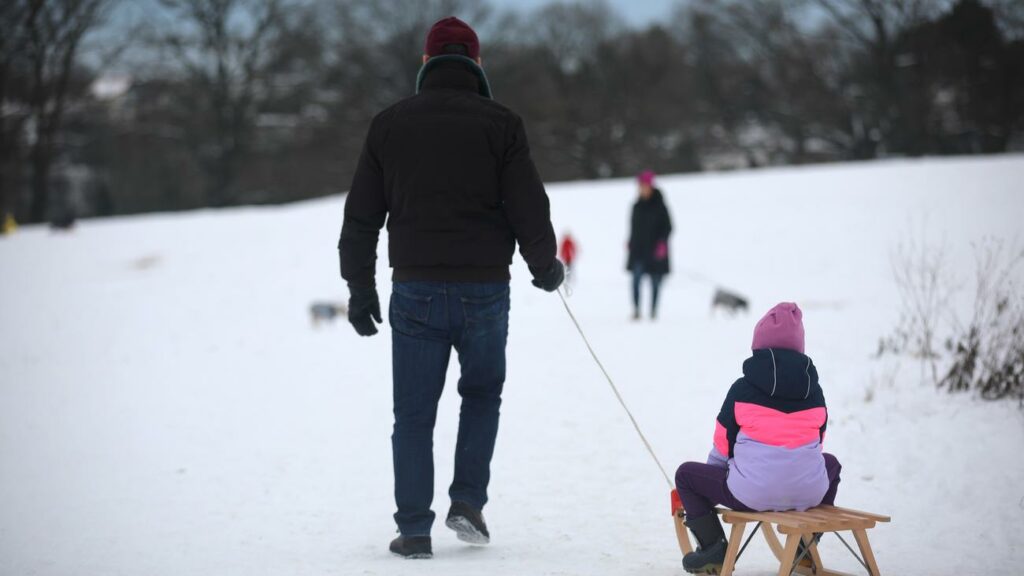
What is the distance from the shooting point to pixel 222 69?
40469 mm

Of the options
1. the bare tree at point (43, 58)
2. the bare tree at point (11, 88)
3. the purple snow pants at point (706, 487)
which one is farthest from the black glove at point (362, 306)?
the bare tree at point (11, 88)

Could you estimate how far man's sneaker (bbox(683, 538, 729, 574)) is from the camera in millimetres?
3488

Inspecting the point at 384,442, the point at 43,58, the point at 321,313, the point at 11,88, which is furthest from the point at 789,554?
the point at 11,88

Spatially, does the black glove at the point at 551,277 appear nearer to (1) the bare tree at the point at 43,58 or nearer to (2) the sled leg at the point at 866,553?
(2) the sled leg at the point at 866,553

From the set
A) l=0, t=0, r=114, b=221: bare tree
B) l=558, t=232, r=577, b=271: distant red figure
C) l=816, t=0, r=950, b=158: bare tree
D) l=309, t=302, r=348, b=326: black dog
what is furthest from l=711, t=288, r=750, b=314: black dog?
l=816, t=0, r=950, b=158: bare tree

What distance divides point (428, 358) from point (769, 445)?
1.28 m

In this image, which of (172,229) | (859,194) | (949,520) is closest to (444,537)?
(949,520)

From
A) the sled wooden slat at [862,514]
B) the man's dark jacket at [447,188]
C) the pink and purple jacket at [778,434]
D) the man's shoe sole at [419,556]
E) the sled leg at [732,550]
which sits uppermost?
the man's dark jacket at [447,188]

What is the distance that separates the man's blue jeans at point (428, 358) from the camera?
383 centimetres

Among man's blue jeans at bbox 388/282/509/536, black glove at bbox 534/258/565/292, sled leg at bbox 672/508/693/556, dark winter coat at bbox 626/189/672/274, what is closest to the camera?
sled leg at bbox 672/508/693/556

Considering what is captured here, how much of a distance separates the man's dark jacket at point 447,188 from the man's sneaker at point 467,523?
91cm

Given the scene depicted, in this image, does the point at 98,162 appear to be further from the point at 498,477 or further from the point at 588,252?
the point at 498,477

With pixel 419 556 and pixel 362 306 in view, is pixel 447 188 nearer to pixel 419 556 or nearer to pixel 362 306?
pixel 362 306

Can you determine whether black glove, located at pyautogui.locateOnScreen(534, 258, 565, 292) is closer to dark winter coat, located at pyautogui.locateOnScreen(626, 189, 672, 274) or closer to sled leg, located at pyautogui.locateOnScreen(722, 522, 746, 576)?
sled leg, located at pyautogui.locateOnScreen(722, 522, 746, 576)
